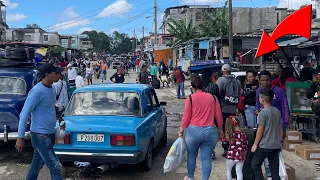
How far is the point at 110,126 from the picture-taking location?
6105mm

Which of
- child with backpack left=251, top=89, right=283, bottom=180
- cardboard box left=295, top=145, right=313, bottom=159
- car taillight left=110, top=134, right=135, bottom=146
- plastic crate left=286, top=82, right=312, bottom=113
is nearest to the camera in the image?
child with backpack left=251, top=89, right=283, bottom=180

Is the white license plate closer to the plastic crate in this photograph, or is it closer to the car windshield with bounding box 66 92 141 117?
the car windshield with bounding box 66 92 141 117

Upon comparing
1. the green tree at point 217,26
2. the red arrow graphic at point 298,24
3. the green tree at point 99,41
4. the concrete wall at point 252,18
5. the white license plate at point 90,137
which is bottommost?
the white license plate at point 90,137

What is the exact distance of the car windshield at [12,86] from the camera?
8195mm

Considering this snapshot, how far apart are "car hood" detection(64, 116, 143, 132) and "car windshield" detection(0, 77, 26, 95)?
7.15 feet

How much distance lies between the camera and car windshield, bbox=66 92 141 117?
267 inches

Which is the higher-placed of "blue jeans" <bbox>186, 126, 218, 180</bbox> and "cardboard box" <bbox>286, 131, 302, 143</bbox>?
"blue jeans" <bbox>186, 126, 218, 180</bbox>

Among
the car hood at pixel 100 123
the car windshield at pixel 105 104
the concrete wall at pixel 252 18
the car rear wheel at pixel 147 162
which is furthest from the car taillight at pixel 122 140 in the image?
the concrete wall at pixel 252 18

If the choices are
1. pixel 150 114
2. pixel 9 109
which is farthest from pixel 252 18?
pixel 9 109

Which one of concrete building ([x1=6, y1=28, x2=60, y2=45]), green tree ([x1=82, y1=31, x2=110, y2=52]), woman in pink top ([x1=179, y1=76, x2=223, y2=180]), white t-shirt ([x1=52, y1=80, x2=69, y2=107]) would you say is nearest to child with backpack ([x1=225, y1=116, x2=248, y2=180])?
woman in pink top ([x1=179, y1=76, x2=223, y2=180])

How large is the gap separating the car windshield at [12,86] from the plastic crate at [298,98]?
605cm

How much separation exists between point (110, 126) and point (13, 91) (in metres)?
3.19

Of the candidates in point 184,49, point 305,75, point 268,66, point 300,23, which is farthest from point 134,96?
point 184,49

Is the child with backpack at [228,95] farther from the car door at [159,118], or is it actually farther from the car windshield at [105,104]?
the car windshield at [105,104]
